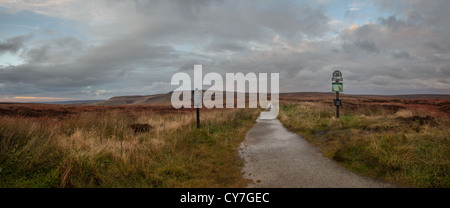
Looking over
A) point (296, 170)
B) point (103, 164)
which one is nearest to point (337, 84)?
point (296, 170)

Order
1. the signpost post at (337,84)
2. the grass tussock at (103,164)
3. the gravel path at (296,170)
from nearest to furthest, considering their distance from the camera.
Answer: the grass tussock at (103,164) → the gravel path at (296,170) → the signpost post at (337,84)

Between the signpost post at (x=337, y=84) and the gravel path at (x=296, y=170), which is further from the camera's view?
the signpost post at (x=337, y=84)

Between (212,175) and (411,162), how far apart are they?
5074 mm

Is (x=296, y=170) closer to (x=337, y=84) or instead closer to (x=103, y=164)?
(x=103, y=164)

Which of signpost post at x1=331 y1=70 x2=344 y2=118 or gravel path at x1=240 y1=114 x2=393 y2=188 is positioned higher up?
signpost post at x1=331 y1=70 x2=344 y2=118

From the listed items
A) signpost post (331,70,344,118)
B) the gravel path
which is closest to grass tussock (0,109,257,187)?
the gravel path

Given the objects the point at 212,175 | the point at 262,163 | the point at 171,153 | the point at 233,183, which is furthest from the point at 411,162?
the point at 171,153

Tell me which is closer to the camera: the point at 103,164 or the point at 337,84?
the point at 103,164

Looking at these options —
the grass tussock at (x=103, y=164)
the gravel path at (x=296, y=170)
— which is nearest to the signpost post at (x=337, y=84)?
the gravel path at (x=296, y=170)

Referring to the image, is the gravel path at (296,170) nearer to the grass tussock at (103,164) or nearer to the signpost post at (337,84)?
the grass tussock at (103,164)

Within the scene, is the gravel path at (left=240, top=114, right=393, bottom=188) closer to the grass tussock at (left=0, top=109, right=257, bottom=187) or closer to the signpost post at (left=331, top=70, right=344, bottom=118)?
the grass tussock at (left=0, top=109, right=257, bottom=187)

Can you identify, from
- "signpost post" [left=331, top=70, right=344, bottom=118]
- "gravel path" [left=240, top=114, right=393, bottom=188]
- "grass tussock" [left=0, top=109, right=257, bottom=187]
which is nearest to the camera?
"grass tussock" [left=0, top=109, right=257, bottom=187]

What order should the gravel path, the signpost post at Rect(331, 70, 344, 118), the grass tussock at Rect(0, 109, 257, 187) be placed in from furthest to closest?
the signpost post at Rect(331, 70, 344, 118)
the gravel path
the grass tussock at Rect(0, 109, 257, 187)
